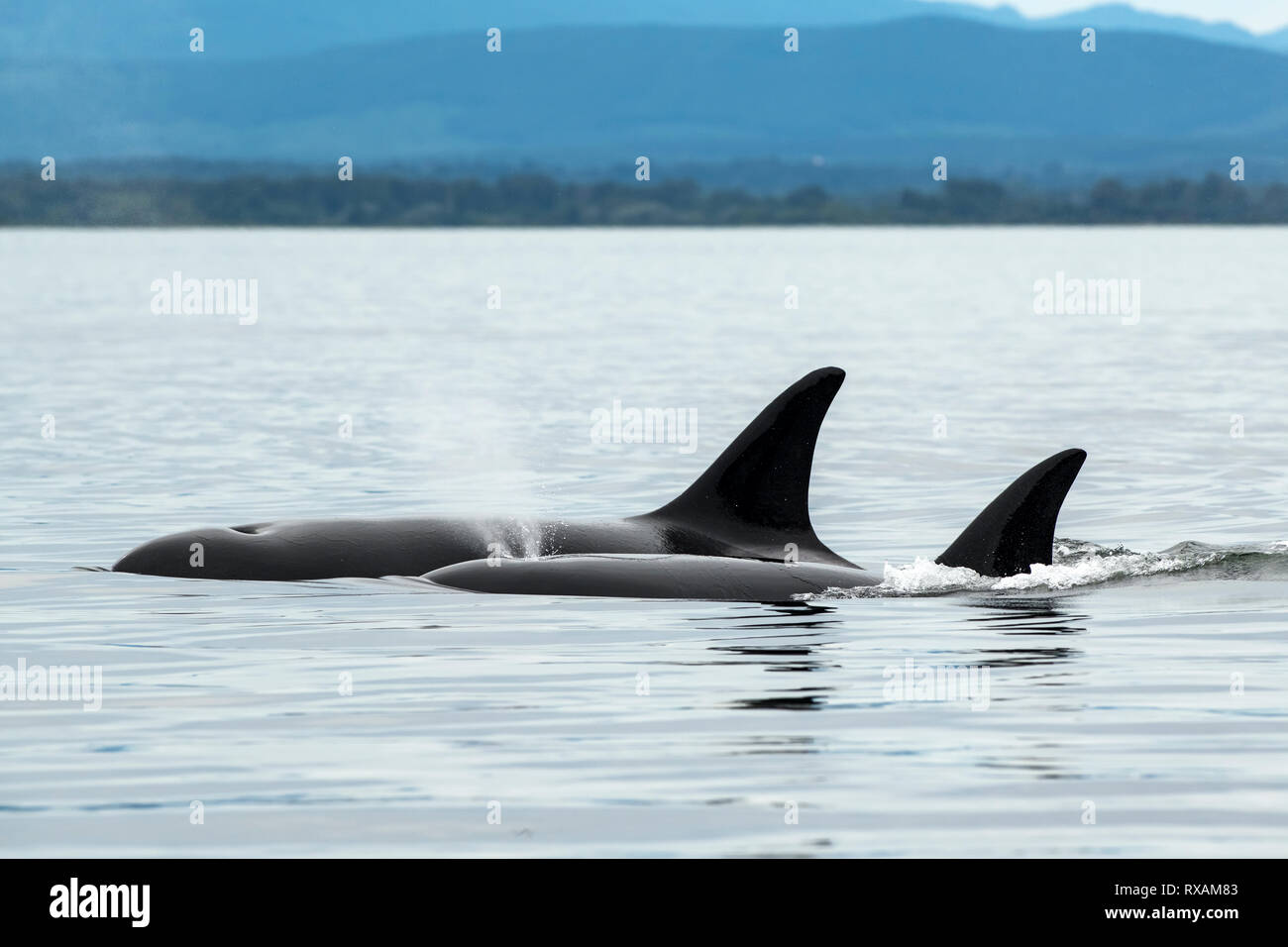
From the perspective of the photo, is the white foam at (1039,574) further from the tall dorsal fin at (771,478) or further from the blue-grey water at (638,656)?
the tall dorsal fin at (771,478)

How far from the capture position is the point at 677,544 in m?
19.1

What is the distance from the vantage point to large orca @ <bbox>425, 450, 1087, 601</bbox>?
1764 cm

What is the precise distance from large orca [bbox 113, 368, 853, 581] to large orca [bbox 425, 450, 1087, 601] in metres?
0.62

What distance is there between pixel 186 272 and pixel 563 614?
11763 centimetres

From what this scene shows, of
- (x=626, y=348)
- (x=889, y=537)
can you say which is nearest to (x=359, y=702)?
(x=889, y=537)

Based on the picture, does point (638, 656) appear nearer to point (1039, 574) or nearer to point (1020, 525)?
point (1020, 525)

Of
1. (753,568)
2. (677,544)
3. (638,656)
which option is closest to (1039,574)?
(753,568)

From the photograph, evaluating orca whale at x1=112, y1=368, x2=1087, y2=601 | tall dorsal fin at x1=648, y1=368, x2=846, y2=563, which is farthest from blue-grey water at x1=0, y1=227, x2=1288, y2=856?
tall dorsal fin at x1=648, y1=368, x2=846, y2=563

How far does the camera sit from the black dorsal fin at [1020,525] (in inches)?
688

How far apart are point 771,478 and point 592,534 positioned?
59.8 inches

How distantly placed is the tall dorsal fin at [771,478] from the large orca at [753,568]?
879mm

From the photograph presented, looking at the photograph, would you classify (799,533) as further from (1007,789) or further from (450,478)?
(450,478)

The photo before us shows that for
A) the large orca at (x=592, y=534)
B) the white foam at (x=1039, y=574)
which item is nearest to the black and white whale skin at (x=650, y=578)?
the white foam at (x=1039, y=574)

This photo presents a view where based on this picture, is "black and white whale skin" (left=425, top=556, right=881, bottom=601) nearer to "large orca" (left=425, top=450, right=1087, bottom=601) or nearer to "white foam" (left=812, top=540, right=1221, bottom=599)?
"large orca" (left=425, top=450, right=1087, bottom=601)
